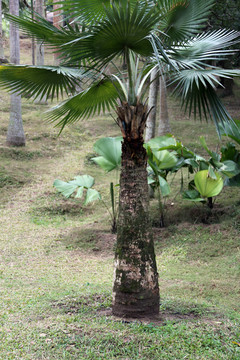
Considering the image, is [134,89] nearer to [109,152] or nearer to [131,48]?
[131,48]

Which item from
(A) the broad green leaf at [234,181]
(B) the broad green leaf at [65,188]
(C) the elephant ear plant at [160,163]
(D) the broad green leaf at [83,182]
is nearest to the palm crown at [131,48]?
(C) the elephant ear plant at [160,163]

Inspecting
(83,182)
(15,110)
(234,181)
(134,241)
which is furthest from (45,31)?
(15,110)

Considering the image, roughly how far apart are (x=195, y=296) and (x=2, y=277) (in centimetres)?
305

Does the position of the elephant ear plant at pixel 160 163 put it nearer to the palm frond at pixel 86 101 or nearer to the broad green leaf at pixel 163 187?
the broad green leaf at pixel 163 187

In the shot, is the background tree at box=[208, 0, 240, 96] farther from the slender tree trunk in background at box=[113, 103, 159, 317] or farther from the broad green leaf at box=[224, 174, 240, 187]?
the slender tree trunk in background at box=[113, 103, 159, 317]

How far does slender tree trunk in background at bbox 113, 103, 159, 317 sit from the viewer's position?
4.29m

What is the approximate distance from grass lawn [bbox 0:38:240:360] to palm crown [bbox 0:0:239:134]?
1.66 metres

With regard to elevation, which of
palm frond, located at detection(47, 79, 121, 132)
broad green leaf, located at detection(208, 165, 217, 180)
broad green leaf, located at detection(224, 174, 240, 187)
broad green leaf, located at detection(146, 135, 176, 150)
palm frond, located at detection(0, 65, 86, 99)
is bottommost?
broad green leaf, located at detection(224, 174, 240, 187)

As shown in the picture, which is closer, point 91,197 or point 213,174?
point 213,174

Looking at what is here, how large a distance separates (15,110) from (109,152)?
6.49 metres

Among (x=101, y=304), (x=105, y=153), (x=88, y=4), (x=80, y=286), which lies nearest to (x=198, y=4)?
(x=88, y=4)

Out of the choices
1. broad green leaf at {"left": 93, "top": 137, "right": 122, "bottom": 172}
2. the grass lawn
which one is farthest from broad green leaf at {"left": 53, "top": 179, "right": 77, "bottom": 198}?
the grass lawn

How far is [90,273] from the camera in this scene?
703 cm

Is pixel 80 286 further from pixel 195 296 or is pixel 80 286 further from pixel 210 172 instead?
pixel 210 172
